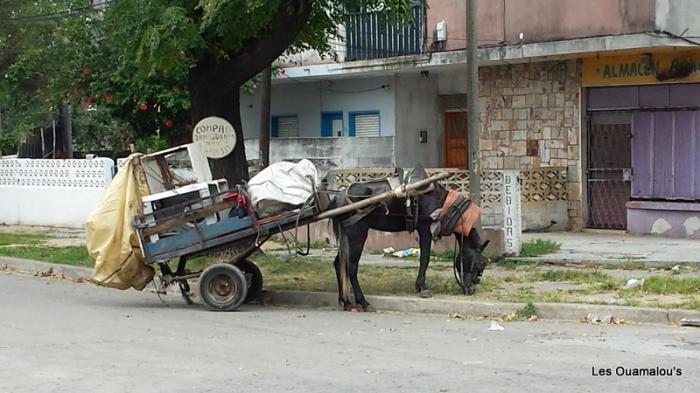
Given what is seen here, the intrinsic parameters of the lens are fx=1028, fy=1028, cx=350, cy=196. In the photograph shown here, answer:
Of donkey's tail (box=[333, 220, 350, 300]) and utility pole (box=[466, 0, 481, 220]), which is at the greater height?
utility pole (box=[466, 0, 481, 220])

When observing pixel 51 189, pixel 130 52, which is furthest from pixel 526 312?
pixel 51 189

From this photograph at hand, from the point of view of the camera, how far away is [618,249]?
16.8 m

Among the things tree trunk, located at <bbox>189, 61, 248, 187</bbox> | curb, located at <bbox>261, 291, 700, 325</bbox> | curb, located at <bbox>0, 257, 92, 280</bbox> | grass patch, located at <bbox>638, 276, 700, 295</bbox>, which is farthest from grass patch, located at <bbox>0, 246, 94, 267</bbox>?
grass patch, located at <bbox>638, 276, 700, 295</bbox>

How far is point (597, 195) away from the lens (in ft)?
65.2

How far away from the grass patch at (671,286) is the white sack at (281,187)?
439cm

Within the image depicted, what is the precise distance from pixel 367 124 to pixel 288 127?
9.42ft

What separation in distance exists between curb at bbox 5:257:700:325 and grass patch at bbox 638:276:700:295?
4.44ft

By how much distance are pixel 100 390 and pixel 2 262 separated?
11271 mm

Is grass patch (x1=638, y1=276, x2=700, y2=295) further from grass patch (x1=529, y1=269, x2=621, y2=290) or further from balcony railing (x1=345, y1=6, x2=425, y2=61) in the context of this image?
balcony railing (x1=345, y1=6, x2=425, y2=61)

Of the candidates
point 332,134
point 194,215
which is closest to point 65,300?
point 194,215

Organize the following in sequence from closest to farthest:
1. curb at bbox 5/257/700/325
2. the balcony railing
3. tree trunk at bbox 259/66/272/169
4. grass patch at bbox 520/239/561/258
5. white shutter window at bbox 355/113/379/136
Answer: curb at bbox 5/257/700/325
grass patch at bbox 520/239/561/258
tree trunk at bbox 259/66/272/169
the balcony railing
white shutter window at bbox 355/113/379/136

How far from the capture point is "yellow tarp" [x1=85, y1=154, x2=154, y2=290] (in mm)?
12586

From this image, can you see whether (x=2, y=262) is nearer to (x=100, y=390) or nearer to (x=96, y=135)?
(x=100, y=390)

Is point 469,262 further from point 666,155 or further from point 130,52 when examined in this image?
point 666,155
